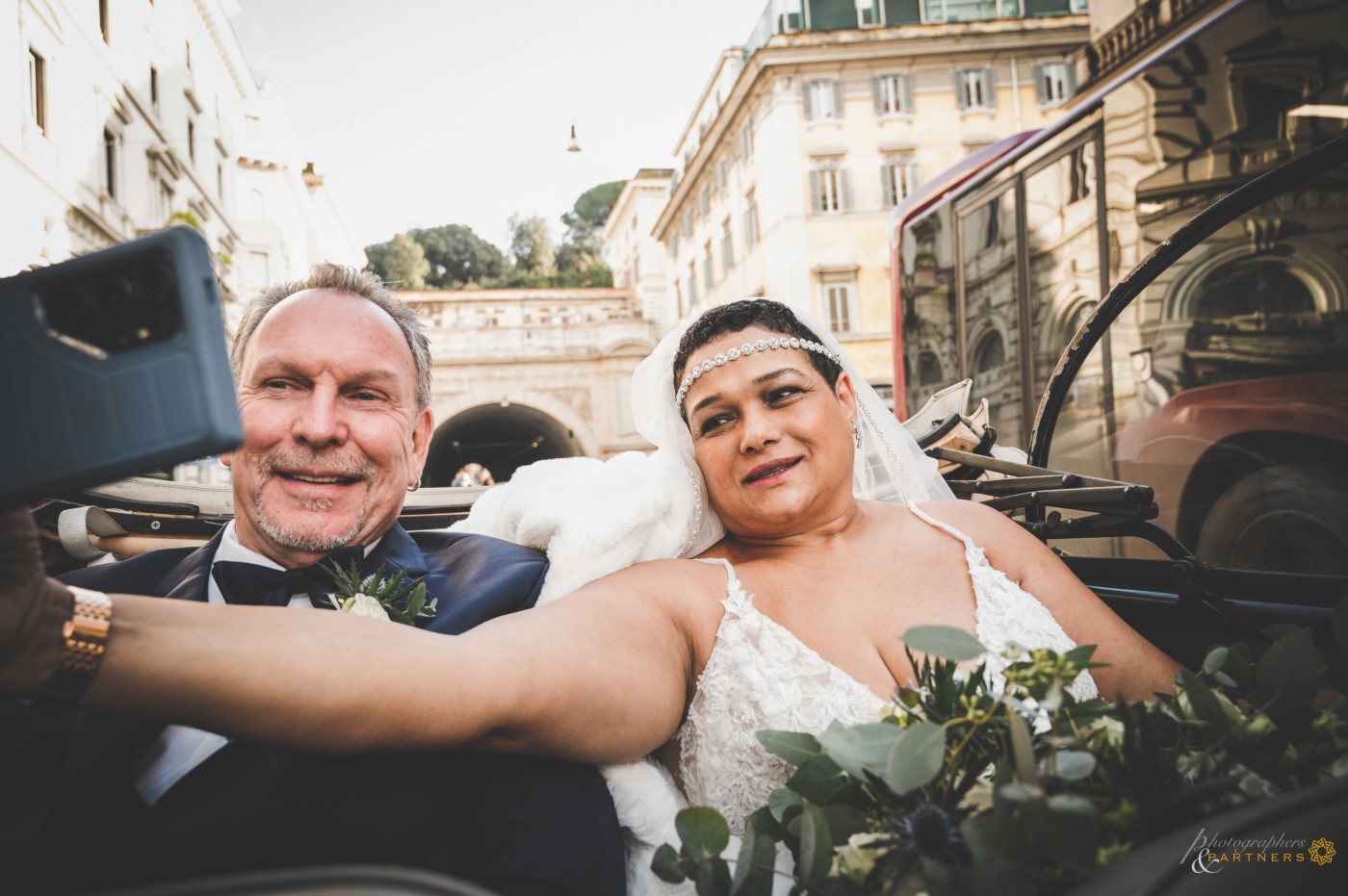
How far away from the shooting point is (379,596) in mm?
1741

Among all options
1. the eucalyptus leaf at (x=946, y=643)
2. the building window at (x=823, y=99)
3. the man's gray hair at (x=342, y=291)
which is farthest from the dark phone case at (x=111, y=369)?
the building window at (x=823, y=99)

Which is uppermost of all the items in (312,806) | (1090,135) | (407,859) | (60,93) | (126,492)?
(60,93)

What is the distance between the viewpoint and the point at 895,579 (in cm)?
222

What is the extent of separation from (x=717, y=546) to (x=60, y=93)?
1289 centimetres

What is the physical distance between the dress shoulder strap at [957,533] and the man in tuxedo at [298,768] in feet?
3.67

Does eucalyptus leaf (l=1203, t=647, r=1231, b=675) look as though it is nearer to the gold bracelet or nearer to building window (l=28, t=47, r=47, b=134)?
the gold bracelet

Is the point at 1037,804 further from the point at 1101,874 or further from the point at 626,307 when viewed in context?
the point at 626,307

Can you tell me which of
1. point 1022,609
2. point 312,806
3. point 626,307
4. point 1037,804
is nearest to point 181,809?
point 312,806

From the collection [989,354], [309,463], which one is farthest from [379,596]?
[989,354]

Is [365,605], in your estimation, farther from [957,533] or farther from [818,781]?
[957,533]

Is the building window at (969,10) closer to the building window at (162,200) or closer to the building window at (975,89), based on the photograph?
the building window at (975,89)

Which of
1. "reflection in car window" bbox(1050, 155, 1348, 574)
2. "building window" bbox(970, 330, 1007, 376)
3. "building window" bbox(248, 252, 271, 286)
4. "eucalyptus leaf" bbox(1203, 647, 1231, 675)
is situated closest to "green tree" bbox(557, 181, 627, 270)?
"building window" bbox(248, 252, 271, 286)

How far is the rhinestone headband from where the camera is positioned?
7.44 ft

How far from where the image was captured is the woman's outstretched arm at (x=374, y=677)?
0.95m
